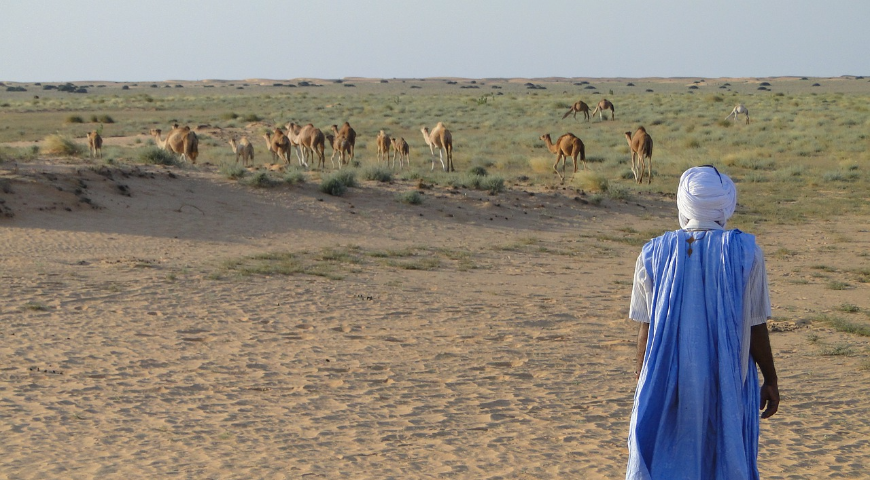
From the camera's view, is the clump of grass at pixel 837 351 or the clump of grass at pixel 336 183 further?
the clump of grass at pixel 336 183

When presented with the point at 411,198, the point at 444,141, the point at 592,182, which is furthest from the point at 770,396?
the point at 444,141

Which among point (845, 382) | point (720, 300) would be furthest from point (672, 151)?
point (720, 300)

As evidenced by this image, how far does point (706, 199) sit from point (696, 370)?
25.7 inches

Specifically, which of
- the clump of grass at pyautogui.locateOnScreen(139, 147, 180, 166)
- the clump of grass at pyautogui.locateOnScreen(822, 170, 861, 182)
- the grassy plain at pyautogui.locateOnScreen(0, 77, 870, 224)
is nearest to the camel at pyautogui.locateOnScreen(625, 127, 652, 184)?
the grassy plain at pyautogui.locateOnScreen(0, 77, 870, 224)

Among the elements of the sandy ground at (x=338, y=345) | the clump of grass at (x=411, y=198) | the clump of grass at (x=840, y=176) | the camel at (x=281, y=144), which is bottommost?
the sandy ground at (x=338, y=345)

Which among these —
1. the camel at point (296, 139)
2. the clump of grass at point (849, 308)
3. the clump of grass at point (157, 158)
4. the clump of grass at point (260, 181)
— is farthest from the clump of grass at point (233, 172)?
the clump of grass at point (849, 308)

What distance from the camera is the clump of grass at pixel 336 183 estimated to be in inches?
683

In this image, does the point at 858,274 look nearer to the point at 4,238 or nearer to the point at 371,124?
the point at 4,238

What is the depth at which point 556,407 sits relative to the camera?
21.7ft

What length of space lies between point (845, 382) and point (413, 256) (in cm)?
711

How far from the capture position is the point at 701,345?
3.48 meters

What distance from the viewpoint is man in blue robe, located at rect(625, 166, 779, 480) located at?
3.45 metres

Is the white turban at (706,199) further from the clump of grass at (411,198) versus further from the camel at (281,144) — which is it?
the camel at (281,144)

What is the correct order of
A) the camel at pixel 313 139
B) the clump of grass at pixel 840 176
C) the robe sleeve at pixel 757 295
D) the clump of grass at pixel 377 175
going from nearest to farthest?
the robe sleeve at pixel 757 295 → the clump of grass at pixel 377 175 → the clump of grass at pixel 840 176 → the camel at pixel 313 139
